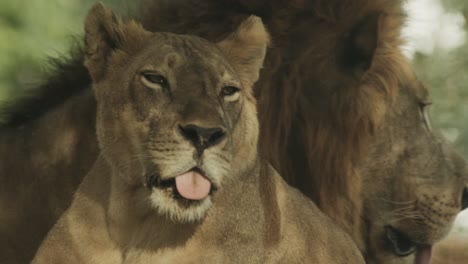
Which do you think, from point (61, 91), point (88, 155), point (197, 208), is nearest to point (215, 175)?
point (197, 208)

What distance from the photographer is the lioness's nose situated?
3760 millimetres

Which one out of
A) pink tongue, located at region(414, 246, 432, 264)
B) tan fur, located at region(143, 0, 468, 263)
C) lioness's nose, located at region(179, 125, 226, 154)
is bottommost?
pink tongue, located at region(414, 246, 432, 264)

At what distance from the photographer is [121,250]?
4.13 metres

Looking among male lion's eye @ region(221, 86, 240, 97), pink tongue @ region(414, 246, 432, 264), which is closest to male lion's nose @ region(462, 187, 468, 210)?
pink tongue @ region(414, 246, 432, 264)

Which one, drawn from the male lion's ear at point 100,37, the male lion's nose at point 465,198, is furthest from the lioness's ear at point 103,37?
the male lion's nose at point 465,198

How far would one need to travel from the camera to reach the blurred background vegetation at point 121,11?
7.62 m

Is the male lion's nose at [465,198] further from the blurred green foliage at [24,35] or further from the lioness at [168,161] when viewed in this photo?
the blurred green foliage at [24,35]

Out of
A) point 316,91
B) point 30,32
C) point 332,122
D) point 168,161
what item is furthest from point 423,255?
point 30,32

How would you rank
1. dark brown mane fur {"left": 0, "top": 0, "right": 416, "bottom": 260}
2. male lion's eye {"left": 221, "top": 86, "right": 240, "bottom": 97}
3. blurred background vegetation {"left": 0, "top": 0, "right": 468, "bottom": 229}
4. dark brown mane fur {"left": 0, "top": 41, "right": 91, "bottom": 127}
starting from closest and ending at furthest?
male lion's eye {"left": 221, "top": 86, "right": 240, "bottom": 97} → dark brown mane fur {"left": 0, "top": 0, "right": 416, "bottom": 260} → dark brown mane fur {"left": 0, "top": 41, "right": 91, "bottom": 127} → blurred background vegetation {"left": 0, "top": 0, "right": 468, "bottom": 229}

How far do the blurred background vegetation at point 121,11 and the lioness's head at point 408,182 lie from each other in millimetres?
369

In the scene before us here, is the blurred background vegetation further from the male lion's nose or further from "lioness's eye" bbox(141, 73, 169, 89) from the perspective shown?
"lioness's eye" bbox(141, 73, 169, 89)

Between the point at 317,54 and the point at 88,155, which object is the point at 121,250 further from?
the point at 317,54

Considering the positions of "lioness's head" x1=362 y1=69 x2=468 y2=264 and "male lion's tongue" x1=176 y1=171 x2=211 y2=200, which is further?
"lioness's head" x1=362 y1=69 x2=468 y2=264

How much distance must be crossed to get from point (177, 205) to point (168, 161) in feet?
0.46
